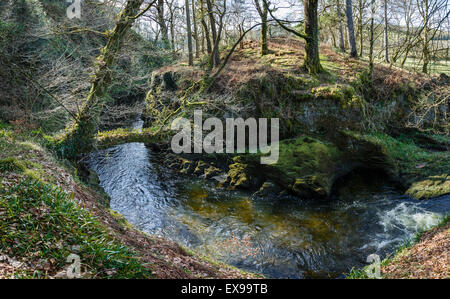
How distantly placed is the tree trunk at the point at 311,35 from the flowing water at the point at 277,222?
620 centimetres

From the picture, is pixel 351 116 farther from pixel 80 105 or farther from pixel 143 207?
pixel 80 105

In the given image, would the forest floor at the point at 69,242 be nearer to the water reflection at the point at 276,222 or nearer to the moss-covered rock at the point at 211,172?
the water reflection at the point at 276,222

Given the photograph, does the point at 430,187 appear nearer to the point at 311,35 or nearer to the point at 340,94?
the point at 340,94

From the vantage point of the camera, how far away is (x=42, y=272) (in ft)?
10.6

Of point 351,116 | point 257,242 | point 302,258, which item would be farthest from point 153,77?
point 302,258

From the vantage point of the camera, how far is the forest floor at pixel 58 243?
3.41 metres

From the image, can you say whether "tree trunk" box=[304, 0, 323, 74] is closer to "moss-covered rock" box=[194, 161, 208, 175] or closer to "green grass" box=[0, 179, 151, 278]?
"moss-covered rock" box=[194, 161, 208, 175]

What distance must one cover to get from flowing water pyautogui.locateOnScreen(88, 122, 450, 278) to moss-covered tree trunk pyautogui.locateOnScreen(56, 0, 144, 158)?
2.29 meters

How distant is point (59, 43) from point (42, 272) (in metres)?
16.8

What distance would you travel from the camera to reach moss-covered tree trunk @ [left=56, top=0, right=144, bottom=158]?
1018cm

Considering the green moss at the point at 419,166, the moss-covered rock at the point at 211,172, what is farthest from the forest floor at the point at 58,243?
the green moss at the point at 419,166

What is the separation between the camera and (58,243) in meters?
3.74

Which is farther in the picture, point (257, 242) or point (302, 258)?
point (257, 242)

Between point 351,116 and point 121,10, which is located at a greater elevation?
point 121,10
